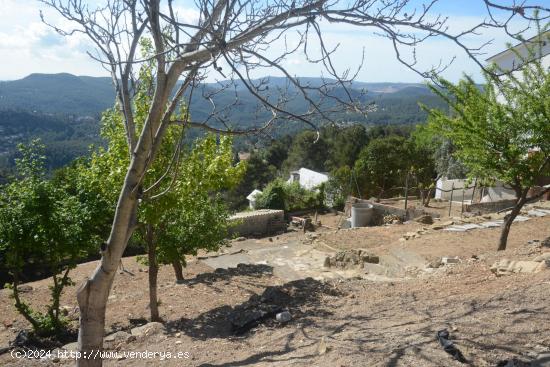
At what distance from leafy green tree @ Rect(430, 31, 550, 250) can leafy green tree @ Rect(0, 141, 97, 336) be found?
21.0 feet

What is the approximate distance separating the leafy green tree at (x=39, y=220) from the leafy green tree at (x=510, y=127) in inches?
253

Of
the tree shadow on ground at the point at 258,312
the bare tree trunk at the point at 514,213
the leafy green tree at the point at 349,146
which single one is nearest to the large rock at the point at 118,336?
the tree shadow on ground at the point at 258,312

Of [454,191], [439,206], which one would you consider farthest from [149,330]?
[454,191]

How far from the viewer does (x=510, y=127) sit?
790 centimetres

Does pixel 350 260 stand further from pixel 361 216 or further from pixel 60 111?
pixel 60 111

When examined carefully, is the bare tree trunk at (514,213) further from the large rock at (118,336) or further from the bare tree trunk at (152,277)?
the large rock at (118,336)

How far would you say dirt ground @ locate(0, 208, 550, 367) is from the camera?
3.79 m

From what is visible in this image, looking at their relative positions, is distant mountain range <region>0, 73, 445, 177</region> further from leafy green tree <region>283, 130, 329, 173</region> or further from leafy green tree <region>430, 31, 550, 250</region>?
leafy green tree <region>430, 31, 550, 250</region>

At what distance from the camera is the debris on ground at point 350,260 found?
9.65m

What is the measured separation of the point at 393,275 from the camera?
8.70 metres

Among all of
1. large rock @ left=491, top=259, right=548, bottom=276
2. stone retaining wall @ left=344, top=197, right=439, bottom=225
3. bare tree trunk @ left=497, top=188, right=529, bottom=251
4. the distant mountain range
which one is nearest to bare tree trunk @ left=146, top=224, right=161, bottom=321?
large rock @ left=491, top=259, right=548, bottom=276

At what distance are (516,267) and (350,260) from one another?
3.96 meters

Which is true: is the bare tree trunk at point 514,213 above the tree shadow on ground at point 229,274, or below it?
above

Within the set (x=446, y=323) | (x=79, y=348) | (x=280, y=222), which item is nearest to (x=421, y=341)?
(x=446, y=323)
